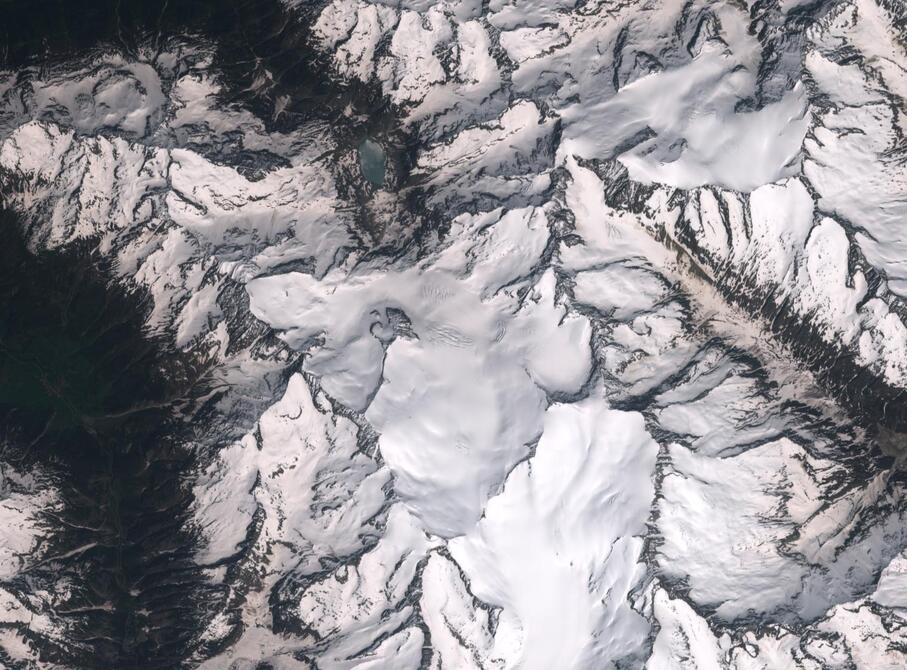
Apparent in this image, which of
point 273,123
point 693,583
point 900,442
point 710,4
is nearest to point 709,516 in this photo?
point 693,583

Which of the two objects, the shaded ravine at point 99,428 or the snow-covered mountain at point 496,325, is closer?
the snow-covered mountain at point 496,325

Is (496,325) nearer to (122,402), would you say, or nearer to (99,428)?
(122,402)

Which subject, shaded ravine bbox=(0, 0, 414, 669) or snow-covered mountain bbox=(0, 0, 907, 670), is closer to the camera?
snow-covered mountain bbox=(0, 0, 907, 670)

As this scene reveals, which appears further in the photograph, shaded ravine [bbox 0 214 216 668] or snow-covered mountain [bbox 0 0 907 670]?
shaded ravine [bbox 0 214 216 668]

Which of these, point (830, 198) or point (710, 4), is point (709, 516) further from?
point (710, 4)

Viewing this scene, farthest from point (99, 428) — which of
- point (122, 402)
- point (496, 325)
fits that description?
point (496, 325)

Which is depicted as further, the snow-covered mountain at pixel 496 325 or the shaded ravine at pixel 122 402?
the shaded ravine at pixel 122 402

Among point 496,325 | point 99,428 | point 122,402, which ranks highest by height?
point 496,325

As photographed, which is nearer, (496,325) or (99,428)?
(496,325)
